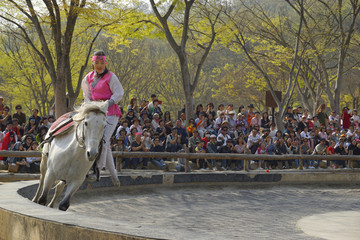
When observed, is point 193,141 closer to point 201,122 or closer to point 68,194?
point 201,122

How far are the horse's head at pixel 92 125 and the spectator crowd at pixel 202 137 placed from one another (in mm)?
8846

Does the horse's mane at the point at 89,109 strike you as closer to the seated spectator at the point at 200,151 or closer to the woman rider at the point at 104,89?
the woman rider at the point at 104,89

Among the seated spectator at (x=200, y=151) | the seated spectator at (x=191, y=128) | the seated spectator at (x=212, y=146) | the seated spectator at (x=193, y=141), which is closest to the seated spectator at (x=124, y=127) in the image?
the seated spectator at (x=193, y=141)

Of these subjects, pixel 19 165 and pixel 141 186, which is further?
pixel 19 165

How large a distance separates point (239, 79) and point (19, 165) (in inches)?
1406

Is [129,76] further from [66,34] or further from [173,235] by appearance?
[173,235]

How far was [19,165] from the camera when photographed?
15.9m

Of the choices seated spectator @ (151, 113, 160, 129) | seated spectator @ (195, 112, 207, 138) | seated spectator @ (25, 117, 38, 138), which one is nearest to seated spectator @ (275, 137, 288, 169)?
seated spectator @ (195, 112, 207, 138)

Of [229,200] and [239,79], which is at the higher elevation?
[239,79]

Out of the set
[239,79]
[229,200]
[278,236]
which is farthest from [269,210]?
[239,79]

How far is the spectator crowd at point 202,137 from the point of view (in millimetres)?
17469

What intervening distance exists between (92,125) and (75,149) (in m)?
0.55

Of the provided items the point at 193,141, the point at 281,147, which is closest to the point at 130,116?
the point at 193,141

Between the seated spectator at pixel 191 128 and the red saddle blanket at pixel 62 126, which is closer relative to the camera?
the red saddle blanket at pixel 62 126
